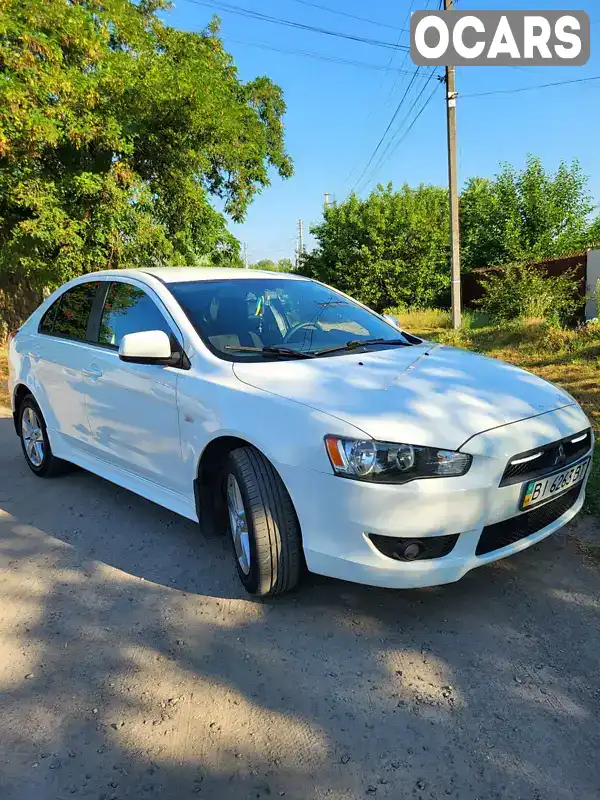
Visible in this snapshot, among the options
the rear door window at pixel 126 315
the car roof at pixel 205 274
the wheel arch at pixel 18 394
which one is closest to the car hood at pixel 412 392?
the rear door window at pixel 126 315

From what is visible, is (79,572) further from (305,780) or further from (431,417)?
(431,417)

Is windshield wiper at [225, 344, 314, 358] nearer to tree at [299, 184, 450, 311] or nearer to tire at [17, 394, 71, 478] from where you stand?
tire at [17, 394, 71, 478]

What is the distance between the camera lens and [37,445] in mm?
4977

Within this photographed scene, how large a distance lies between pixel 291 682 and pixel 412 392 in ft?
4.40

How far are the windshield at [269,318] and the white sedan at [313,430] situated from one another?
0.01 meters

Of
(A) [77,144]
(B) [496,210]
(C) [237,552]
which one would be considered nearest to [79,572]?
(C) [237,552]

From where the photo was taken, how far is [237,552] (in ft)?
10.1

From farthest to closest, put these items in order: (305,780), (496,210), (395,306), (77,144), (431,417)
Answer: (395,306)
(496,210)
(77,144)
(431,417)
(305,780)

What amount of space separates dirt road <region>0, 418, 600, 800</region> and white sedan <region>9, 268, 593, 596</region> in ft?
0.97

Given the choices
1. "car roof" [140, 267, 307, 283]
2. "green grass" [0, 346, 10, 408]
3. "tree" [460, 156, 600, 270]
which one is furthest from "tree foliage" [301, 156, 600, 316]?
"car roof" [140, 267, 307, 283]

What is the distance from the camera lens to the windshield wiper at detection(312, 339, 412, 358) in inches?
134

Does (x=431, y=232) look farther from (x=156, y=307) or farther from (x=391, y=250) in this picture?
(x=156, y=307)

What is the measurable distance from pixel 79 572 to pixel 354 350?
198 cm

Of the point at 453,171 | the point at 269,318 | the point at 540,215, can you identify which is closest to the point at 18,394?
the point at 269,318
